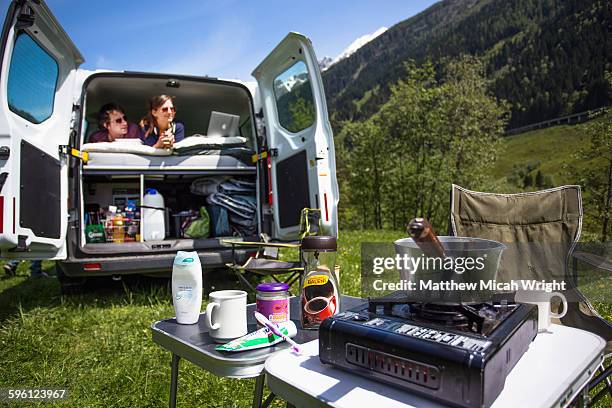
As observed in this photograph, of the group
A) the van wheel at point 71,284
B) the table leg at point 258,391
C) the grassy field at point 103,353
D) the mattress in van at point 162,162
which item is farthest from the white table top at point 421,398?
the van wheel at point 71,284

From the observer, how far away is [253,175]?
460 centimetres

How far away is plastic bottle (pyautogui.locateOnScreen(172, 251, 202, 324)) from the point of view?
1392 millimetres

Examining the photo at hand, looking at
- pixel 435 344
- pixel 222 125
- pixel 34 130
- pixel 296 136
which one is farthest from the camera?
pixel 222 125

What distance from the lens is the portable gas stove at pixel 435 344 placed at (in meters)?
0.76

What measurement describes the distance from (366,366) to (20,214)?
2.93 meters

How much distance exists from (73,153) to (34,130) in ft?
1.34

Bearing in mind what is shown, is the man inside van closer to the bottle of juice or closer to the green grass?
the bottle of juice

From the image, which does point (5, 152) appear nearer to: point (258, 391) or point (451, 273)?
point (258, 391)

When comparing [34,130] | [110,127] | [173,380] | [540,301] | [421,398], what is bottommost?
[173,380]

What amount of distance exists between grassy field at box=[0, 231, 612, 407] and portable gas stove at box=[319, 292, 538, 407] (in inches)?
58.5

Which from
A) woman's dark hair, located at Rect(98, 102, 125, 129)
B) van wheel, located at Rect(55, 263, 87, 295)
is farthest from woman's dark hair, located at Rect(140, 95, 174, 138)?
van wheel, located at Rect(55, 263, 87, 295)

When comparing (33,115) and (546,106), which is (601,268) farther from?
(546,106)

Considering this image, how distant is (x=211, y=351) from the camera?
3.70 feet

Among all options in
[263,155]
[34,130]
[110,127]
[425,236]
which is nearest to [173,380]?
[425,236]
